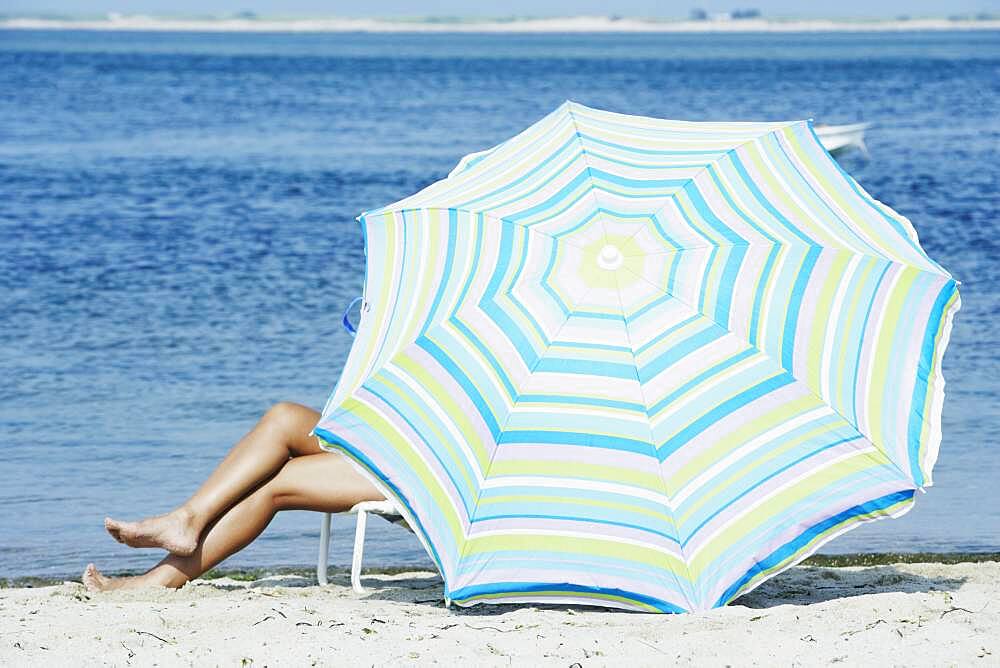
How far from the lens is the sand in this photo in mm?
3521

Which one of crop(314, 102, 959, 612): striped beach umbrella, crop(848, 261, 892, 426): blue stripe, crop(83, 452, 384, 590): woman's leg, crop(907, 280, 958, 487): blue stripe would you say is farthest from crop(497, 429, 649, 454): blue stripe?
crop(83, 452, 384, 590): woman's leg

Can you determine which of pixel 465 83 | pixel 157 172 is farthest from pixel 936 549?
pixel 465 83

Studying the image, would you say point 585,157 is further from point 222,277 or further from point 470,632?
point 222,277

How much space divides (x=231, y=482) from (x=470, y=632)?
38.2 inches

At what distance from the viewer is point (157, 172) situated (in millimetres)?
20172

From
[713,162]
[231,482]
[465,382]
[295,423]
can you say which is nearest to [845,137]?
[713,162]

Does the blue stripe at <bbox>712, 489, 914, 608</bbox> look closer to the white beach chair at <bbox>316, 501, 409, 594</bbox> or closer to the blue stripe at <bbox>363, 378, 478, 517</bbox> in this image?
the blue stripe at <bbox>363, 378, 478, 517</bbox>

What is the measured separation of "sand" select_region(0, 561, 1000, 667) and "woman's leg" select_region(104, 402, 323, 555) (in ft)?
0.65

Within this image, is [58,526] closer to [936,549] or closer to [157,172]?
[936,549]

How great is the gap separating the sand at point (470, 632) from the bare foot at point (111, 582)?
5cm

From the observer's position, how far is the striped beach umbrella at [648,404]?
368cm

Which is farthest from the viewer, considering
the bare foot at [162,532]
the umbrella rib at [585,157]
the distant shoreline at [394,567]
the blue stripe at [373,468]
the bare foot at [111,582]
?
the distant shoreline at [394,567]

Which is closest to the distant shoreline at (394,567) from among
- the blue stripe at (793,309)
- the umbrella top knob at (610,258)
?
the blue stripe at (793,309)

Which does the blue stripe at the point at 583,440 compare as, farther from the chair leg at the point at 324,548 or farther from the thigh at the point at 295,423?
the chair leg at the point at 324,548
